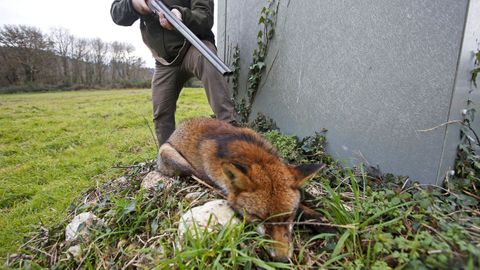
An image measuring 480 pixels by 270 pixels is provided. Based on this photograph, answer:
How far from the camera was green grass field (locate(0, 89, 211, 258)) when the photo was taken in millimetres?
3559

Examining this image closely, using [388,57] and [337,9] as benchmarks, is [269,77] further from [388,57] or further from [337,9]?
[388,57]

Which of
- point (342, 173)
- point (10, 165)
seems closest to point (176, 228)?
point (342, 173)

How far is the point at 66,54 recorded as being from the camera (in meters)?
29.2

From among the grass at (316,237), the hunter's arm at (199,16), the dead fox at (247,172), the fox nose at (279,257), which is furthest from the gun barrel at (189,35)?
the fox nose at (279,257)

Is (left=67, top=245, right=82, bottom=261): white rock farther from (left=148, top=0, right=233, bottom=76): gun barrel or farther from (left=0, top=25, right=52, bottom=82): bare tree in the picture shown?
(left=0, top=25, right=52, bottom=82): bare tree

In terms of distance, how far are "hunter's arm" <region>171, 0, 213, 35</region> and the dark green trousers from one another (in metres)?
0.26

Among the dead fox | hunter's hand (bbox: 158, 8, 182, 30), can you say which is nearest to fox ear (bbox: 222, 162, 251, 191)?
the dead fox

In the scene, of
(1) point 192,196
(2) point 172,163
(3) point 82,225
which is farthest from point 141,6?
(3) point 82,225

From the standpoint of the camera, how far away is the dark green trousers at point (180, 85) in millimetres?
4016

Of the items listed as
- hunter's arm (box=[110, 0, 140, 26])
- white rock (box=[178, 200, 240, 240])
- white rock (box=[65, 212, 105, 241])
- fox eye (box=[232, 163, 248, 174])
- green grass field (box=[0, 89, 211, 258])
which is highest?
hunter's arm (box=[110, 0, 140, 26])

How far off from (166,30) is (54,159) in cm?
414

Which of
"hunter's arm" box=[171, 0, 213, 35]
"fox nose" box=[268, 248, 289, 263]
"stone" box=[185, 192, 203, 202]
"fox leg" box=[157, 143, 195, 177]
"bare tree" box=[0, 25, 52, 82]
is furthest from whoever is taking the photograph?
"bare tree" box=[0, 25, 52, 82]

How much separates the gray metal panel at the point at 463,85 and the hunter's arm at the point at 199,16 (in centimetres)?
329

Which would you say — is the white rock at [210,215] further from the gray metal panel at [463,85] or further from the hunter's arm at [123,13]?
the hunter's arm at [123,13]
